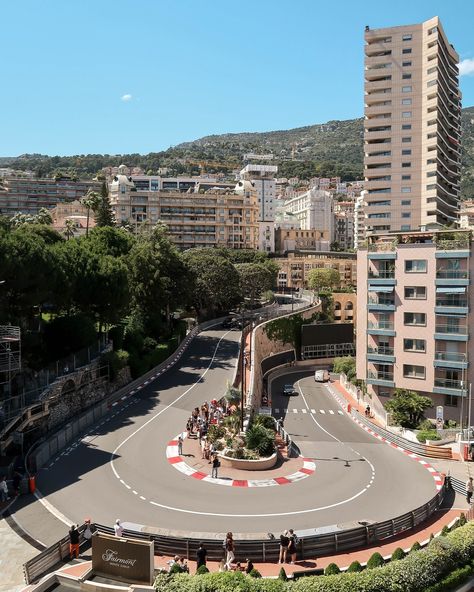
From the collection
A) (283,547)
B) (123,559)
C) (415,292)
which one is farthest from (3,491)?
(415,292)

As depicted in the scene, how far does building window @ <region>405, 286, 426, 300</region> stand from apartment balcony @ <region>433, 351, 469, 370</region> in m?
4.82

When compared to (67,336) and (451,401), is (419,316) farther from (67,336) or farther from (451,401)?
(67,336)

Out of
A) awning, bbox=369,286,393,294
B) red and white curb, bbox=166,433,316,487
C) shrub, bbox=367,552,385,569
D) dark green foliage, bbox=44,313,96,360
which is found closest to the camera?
shrub, bbox=367,552,385,569

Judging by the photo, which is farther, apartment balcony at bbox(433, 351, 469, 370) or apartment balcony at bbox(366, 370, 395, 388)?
apartment balcony at bbox(366, 370, 395, 388)

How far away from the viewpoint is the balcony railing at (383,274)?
4797 cm

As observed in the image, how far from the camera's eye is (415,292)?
153 feet

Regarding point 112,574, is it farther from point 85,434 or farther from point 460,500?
point 460,500

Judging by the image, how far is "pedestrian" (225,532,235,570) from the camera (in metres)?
18.7

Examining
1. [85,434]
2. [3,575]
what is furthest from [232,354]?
[3,575]

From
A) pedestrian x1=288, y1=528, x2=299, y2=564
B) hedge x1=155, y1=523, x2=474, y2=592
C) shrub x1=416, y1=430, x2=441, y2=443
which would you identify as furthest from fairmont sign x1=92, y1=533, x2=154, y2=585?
shrub x1=416, y1=430, x2=441, y2=443

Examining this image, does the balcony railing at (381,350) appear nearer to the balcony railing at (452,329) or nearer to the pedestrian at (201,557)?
the balcony railing at (452,329)

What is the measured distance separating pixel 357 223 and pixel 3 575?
556 feet

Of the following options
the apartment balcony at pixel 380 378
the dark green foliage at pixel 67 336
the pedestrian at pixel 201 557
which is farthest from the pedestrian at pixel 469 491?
the dark green foliage at pixel 67 336

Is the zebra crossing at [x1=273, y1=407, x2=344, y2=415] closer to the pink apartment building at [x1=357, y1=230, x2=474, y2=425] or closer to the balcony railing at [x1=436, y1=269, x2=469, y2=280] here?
the pink apartment building at [x1=357, y1=230, x2=474, y2=425]
